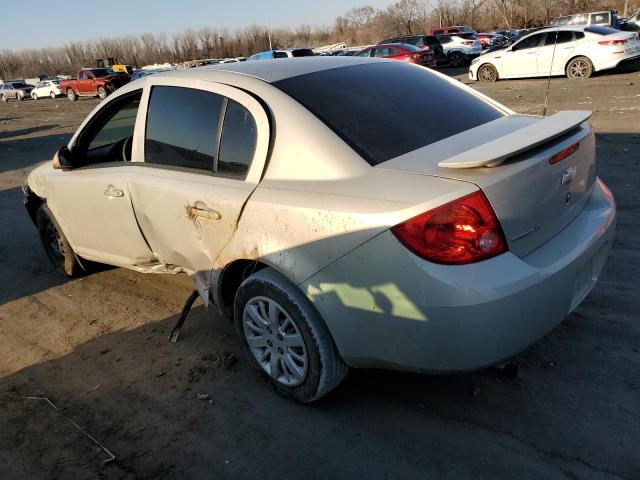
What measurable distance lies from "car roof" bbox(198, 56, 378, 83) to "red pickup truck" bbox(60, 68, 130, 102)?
99.3 ft

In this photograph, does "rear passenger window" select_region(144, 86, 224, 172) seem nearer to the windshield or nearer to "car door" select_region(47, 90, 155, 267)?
"car door" select_region(47, 90, 155, 267)

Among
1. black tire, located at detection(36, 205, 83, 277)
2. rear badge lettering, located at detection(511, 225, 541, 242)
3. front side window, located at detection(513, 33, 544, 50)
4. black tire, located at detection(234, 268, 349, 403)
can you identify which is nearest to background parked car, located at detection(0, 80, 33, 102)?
front side window, located at detection(513, 33, 544, 50)

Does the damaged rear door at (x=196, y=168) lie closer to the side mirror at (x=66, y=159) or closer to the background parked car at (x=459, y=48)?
the side mirror at (x=66, y=159)

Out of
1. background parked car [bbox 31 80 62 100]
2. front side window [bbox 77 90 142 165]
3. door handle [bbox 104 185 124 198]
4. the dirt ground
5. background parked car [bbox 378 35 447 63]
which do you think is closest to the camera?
the dirt ground

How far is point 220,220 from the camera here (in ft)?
9.39

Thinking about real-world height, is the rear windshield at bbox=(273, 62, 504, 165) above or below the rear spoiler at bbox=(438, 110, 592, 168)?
above

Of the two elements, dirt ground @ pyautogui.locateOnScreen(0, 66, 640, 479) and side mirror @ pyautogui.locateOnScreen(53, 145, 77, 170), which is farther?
side mirror @ pyautogui.locateOnScreen(53, 145, 77, 170)

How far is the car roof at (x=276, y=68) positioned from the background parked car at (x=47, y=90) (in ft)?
126

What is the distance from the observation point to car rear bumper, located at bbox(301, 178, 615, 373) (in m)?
2.11

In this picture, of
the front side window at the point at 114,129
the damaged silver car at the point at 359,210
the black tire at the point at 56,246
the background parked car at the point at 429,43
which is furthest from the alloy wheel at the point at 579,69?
the black tire at the point at 56,246

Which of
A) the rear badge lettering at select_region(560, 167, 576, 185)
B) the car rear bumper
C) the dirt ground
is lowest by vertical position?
the dirt ground

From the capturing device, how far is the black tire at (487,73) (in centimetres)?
1748

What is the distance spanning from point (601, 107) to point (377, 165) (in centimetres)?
1026

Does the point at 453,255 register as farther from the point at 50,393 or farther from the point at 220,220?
the point at 50,393
